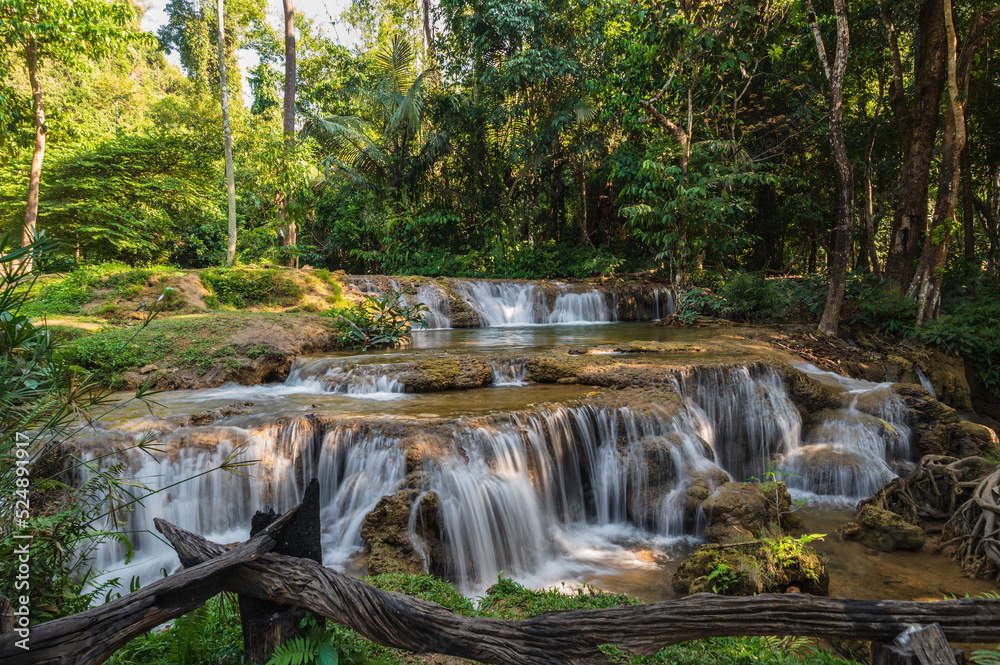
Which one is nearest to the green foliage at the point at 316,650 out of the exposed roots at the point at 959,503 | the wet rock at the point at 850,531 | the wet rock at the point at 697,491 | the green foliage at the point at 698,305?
the wet rock at the point at 697,491

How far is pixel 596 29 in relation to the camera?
18.7 meters

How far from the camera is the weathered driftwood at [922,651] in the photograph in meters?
1.79

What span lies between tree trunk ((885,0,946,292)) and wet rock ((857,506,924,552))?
838 cm

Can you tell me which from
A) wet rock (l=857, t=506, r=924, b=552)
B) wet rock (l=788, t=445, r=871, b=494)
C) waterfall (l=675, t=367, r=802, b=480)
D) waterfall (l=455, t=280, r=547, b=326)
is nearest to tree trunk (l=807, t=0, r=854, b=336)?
Answer: waterfall (l=675, t=367, r=802, b=480)

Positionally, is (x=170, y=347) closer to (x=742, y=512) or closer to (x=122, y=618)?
(x=122, y=618)

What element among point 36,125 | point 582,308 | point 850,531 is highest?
point 36,125

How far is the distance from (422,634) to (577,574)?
3.68 m

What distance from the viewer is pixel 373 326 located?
11.4 m

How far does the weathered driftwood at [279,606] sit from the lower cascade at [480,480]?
9.40 feet

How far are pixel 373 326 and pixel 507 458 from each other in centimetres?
619

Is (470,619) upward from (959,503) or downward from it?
upward

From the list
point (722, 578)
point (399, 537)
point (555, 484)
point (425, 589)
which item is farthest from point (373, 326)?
point (722, 578)

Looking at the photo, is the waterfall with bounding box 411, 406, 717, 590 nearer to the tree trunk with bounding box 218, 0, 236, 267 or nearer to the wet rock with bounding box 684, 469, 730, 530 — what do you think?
the wet rock with bounding box 684, 469, 730, 530

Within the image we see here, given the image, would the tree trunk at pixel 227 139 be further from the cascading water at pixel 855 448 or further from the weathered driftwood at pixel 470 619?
the cascading water at pixel 855 448
